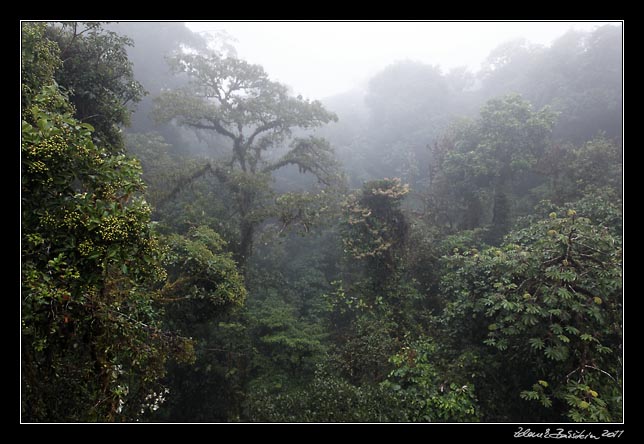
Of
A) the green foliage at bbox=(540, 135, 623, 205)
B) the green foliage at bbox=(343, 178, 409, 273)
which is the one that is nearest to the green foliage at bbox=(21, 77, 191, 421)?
the green foliage at bbox=(343, 178, 409, 273)

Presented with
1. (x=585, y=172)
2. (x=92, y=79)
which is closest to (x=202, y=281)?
(x=92, y=79)

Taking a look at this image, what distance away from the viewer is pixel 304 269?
11945 millimetres

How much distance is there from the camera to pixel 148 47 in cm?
1922

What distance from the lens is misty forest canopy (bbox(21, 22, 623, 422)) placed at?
10.3ft

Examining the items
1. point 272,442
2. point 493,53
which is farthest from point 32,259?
point 493,53

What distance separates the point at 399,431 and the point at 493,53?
24082 mm

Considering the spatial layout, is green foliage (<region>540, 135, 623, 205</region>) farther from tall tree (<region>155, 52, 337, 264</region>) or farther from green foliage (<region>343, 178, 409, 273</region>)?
tall tree (<region>155, 52, 337, 264</region>)

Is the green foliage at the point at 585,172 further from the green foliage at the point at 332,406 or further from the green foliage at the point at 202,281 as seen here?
the green foliage at the point at 202,281

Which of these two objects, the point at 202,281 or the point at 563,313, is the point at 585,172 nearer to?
the point at 563,313

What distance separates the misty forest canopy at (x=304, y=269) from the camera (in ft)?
10.3

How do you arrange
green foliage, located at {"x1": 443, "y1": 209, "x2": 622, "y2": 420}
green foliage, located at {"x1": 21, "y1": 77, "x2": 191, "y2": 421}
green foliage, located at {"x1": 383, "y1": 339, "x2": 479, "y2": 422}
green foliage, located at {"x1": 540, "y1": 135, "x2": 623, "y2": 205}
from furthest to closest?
green foliage, located at {"x1": 540, "y1": 135, "x2": 623, "y2": 205} < green foliage, located at {"x1": 383, "y1": 339, "x2": 479, "y2": 422} < green foliage, located at {"x1": 443, "y1": 209, "x2": 622, "y2": 420} < green foliage, located at {"x1": 21, "y1": 77, "x2": 191, "y2": 421}
